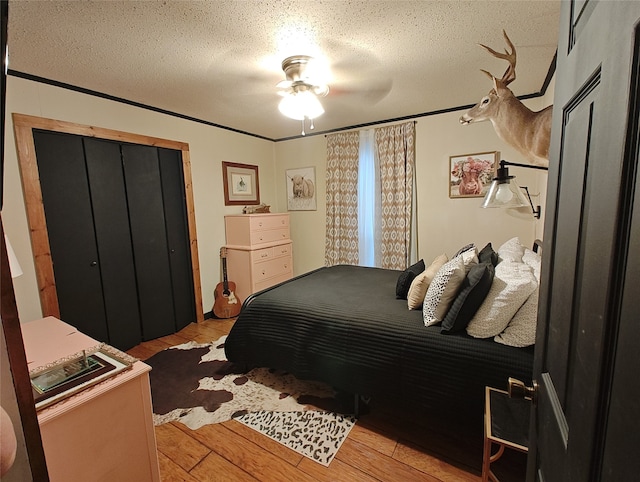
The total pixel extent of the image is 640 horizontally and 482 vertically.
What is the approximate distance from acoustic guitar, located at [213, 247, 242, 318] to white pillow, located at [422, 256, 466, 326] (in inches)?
105

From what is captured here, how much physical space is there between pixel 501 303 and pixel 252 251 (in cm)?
286

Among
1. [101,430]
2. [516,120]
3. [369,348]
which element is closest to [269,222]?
[369,348]

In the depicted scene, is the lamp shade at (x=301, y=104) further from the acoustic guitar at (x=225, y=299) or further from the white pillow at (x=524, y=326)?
the acoustic guitar at (x=225, y=299)

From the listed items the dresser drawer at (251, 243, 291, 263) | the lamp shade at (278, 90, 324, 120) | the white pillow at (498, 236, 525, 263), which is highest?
the lamp shade at (278, 90, 324, 120)

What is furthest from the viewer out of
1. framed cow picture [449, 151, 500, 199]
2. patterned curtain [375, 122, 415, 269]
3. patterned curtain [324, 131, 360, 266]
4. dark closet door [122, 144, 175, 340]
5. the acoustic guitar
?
patterned curtain [324, 131, 360, 266]

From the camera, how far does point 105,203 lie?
278cm

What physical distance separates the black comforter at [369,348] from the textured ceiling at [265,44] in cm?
176

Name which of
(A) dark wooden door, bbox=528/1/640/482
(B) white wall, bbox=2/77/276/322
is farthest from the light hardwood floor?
(B) white wall, bbox=2/77/276/322

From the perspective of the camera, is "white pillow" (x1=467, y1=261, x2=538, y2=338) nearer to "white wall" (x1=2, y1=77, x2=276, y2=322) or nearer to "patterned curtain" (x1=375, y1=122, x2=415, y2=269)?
"patterned curtain" (x1=375, y1=122, x2=415, y2=269)

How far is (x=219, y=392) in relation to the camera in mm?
2258

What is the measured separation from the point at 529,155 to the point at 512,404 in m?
1.62

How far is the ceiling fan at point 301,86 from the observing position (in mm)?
2102

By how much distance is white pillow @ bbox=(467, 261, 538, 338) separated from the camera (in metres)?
1.49

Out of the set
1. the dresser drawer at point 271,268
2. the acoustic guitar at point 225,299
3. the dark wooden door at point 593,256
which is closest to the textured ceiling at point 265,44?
the dark wooden door at point 593,256
